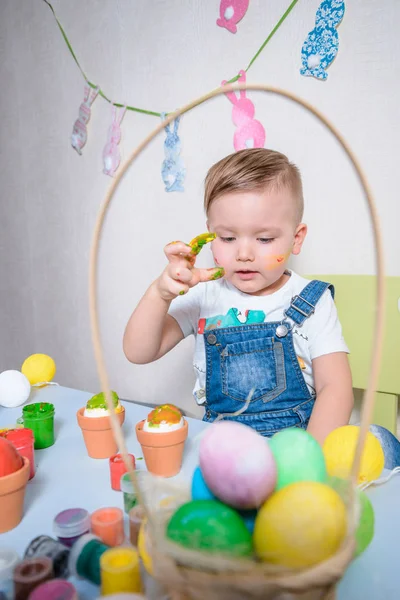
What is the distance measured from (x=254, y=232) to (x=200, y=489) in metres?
0.47

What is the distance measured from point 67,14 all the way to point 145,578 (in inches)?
61.7

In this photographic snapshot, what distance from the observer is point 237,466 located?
13.8 inches

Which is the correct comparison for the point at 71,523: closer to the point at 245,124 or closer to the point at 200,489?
the point at 200,489

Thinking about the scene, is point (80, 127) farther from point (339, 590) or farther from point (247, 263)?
point (339, 590)

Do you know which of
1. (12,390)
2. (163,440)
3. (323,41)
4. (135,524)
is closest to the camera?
(135,524)

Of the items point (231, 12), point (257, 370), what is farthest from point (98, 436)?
point (231, 12)

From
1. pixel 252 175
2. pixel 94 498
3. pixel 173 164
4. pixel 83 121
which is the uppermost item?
pixel 83 121

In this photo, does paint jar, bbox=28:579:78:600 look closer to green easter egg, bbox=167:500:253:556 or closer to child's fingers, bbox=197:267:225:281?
green easter egg, bbox=167:500:253:556

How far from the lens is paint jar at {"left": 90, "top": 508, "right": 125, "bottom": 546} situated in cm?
43

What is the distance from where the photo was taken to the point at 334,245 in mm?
1072

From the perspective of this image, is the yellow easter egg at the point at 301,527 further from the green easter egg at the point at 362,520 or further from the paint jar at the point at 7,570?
the paint jar at the point at 7,570

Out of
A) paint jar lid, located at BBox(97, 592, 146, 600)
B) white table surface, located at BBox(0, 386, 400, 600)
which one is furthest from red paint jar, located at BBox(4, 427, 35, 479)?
paint jar lid, located at BBox(97, 592, 146, 600)

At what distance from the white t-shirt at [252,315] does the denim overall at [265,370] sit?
0.02 metres

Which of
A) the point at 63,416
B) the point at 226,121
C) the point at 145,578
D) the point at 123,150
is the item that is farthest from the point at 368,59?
the point at 145,578
